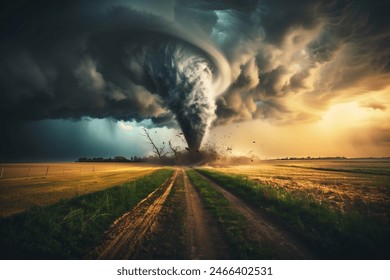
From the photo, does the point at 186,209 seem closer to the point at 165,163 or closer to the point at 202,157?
the point at 202,157

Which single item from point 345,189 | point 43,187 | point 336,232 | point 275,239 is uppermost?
point 345,189

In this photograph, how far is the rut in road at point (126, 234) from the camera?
706 cm

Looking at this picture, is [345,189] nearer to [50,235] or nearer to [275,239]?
[275,239]

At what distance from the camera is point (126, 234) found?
29.2 feet

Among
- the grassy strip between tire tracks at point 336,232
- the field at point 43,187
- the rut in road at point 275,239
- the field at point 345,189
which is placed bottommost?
the field at point 43,187

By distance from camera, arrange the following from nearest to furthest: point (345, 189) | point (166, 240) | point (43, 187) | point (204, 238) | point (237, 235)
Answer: point (166, 240) → point (204, 238) → point (237, 235) → point (345, 189) → point (43, 187)

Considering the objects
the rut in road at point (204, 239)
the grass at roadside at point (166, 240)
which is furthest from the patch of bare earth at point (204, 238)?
the grass at roadside at point (166, 240)

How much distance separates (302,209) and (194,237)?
24.6 ft

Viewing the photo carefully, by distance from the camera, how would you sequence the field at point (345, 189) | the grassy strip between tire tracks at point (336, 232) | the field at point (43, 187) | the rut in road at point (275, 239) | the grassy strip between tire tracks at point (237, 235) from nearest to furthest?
the grassy strip between tire tracks at point (237, 235) < the rut in road at point (275, 239) < the grassy strip between tire tracks at point (336, 232) < the field at point (345, 189) < the field at point (43, 187)

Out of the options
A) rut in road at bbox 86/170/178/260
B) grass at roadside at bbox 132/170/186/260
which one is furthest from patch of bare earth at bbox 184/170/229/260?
rut in road at bbox 86/170/178/260

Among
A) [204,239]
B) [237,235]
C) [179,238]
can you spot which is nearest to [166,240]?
Answer: [179,238]

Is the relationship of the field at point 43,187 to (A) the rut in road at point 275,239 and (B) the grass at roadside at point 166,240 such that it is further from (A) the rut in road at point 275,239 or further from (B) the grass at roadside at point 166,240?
(A) the rut in road at point 275,239

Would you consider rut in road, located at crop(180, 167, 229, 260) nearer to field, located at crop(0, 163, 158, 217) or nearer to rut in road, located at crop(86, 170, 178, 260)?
rut in road, located at crop(86, 170, 178, 260)

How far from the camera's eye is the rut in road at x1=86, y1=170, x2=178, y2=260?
23.2 ft
